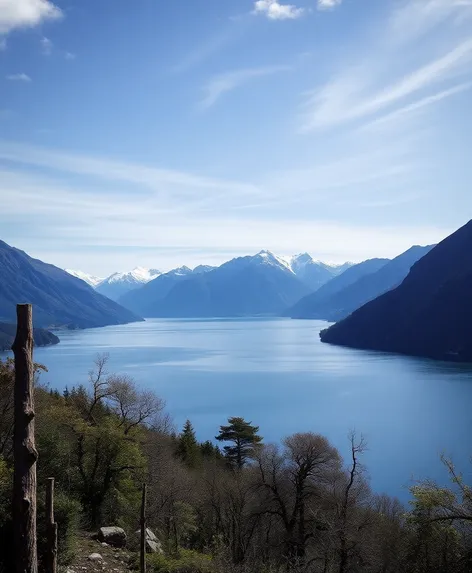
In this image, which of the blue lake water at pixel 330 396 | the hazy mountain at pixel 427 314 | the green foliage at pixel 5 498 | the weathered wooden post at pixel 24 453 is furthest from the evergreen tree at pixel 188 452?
the hazy mountain at pixel 427 314

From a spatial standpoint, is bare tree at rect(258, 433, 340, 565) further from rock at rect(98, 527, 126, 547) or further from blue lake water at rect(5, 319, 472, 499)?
rock at rect(98, 527, 126, 547)

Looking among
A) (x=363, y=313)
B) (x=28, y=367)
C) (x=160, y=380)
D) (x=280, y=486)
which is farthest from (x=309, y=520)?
(x=363, y=313)

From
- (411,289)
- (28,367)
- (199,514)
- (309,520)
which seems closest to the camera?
(28,367)

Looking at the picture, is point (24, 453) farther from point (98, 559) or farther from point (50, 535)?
point (98, 559)

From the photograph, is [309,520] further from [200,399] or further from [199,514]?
[200,399]

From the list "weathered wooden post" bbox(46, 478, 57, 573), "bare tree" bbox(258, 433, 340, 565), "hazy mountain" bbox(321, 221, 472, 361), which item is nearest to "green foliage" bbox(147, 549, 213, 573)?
"weathered wooden post" bbox(46, 478, 57, 573)

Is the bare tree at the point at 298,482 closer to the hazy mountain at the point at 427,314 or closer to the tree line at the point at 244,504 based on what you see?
the tree line at the point at 244,504
